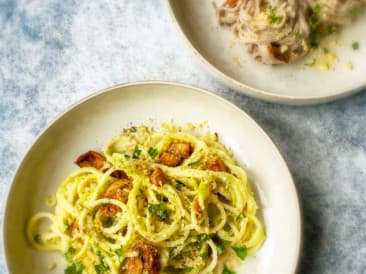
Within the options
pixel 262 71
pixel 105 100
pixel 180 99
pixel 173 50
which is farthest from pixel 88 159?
pixel 262 71

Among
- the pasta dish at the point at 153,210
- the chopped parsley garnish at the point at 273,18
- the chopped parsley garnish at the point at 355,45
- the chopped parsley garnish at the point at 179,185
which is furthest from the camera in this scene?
the chopped parsley garnish at the point at 355,45

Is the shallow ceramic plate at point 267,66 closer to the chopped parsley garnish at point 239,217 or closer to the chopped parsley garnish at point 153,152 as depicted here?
the chopped parsley garnish at point 153,152

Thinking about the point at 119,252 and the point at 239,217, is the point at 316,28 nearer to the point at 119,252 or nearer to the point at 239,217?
the point at 239,217

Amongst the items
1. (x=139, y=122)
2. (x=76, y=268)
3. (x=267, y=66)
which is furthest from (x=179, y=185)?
(x=267, y=66)

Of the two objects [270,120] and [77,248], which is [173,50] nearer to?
[270,120]

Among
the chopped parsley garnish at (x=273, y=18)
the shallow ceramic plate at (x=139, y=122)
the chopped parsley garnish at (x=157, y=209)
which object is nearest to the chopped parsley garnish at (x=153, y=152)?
the shallow ceramic plate at (x=139, y=122)

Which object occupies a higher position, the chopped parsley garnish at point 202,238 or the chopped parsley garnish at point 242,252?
the chopped parsley garnish at point 202,238
